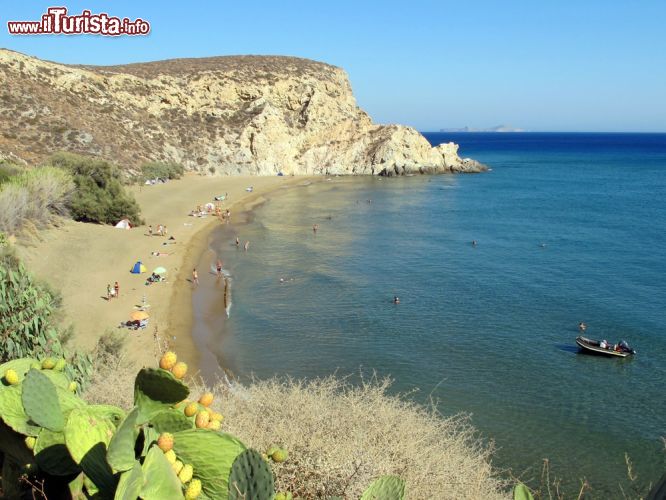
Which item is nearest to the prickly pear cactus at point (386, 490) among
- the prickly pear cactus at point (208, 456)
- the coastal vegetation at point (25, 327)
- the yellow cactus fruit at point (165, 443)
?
the prickly pear cactus at point (208, 456)

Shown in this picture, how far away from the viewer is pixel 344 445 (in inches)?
318

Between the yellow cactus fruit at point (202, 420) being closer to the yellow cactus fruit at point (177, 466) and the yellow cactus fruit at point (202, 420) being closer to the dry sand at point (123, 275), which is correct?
the yellow cactus fruit at point (177, 466)

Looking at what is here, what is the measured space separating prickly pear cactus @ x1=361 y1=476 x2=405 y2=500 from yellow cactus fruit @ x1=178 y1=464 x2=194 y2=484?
1.33m

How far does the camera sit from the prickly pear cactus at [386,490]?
4289 mm

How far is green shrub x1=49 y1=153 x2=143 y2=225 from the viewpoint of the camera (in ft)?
120

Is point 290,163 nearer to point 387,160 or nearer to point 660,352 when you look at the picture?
point 387,160

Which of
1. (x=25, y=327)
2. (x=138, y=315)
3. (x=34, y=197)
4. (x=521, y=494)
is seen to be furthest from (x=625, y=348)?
(x=34, y=197)

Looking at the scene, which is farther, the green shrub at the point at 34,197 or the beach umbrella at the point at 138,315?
the green shrub at the point at 34,197

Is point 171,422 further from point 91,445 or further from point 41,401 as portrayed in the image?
point 41,401

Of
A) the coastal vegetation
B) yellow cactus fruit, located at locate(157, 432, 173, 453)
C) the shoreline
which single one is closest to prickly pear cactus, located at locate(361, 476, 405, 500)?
yellow cactus fruit, located at locate(157, 432, 173, 453)

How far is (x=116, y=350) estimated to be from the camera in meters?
15.4

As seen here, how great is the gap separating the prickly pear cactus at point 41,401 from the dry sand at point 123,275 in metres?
11.5

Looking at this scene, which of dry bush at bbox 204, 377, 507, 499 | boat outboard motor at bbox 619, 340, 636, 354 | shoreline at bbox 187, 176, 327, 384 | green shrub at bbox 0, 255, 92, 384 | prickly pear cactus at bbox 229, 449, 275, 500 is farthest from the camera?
boat outboard motor at bbox 619, 340, 636, 354

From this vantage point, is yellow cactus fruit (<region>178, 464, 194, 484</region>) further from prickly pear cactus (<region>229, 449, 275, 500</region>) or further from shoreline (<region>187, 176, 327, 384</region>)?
shoreline (<region>187, 176, 327, 384</region>)
